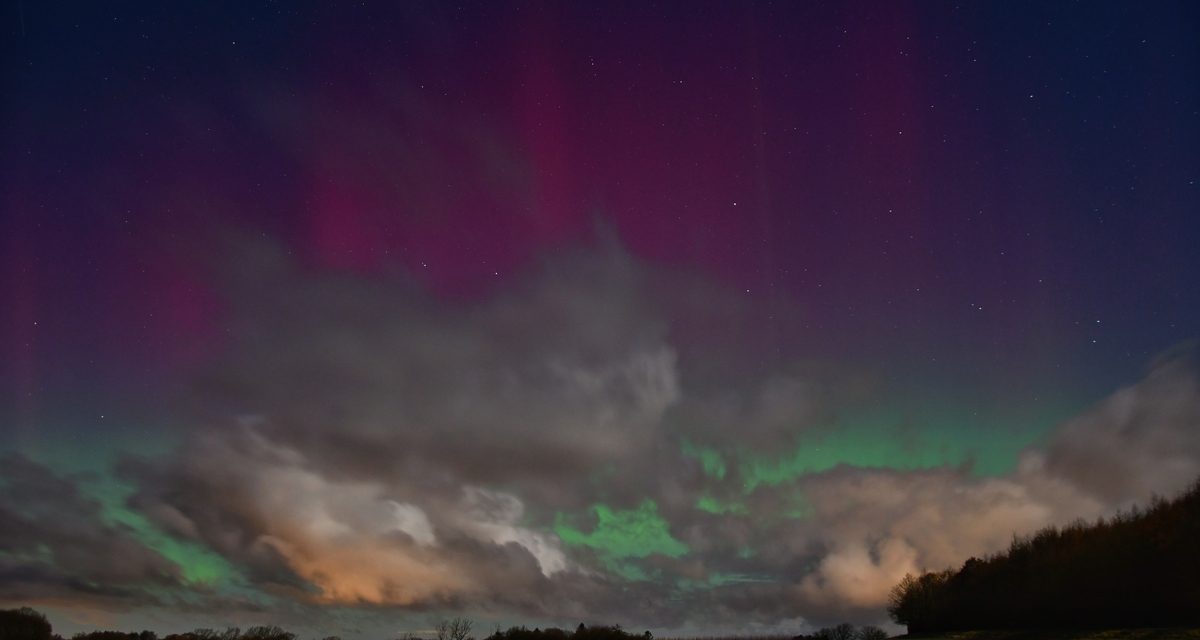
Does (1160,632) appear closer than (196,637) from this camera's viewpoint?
Yes

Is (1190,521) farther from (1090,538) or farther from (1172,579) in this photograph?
(1090,538)

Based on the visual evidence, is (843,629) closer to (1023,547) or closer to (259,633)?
(1023,547)

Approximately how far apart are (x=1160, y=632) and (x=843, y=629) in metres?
131

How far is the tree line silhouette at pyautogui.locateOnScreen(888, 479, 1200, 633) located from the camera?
161ft

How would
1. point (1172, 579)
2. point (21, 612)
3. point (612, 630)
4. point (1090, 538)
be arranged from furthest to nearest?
point (612, 630)
point (21, 612)
point (1090, 538)
point (1172, 579)

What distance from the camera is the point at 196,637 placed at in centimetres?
18788

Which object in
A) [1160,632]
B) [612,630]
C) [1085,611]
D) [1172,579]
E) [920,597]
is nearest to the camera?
[1160,632]

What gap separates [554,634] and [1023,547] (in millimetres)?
126205

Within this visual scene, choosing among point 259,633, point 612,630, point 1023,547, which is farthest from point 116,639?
point 1023,547

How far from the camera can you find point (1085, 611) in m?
56.1

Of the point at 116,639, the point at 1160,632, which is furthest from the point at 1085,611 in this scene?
the point at 116,639

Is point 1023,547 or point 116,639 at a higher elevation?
point 1023,547

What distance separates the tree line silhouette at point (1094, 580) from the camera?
48.9 m

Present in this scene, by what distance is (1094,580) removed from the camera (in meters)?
57.1
